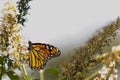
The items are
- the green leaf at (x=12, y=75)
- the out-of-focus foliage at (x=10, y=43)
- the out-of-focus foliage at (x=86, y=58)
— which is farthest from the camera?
the green leaf at (x=12, y=75)

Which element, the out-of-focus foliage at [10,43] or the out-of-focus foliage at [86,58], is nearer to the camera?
the out-of-focus foliage at [86,58]

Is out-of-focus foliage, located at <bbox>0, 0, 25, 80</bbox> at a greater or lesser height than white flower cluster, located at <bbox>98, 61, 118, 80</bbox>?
greater

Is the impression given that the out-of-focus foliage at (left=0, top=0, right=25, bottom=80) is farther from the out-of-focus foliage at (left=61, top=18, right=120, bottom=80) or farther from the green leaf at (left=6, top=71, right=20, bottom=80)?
the out-of-focus foliage at (left=61, top=18, right=120, bottom=80)

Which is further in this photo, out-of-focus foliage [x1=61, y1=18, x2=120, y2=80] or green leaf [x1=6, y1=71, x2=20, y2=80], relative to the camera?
green leaf [x1=6, y1=71, x2=20, y2=80]

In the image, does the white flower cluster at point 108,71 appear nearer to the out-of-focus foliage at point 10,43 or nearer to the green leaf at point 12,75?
the out-of-focus foliage at point 10,43

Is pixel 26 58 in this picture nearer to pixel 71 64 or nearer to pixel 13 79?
pixel 13 79

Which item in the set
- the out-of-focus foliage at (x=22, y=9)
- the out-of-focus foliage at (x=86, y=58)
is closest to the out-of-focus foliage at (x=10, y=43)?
the out-of-focus foliage at (x=22, y=9)

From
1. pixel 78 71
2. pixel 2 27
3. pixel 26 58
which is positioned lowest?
pixel 78 71

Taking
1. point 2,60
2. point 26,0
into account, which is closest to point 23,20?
point 26,0

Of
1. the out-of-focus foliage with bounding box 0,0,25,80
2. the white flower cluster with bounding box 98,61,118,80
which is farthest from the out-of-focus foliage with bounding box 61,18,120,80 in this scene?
the out-of-focus foliage with bounding box 0,0,25,80

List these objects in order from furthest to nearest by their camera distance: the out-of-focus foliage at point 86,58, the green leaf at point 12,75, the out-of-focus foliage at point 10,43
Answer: the green leaf at point 12,75
the out-of-focus foliage at point 10,43
the out-of-focus foliage at point 86,58

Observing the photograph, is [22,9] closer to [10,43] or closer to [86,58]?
[10,43]
